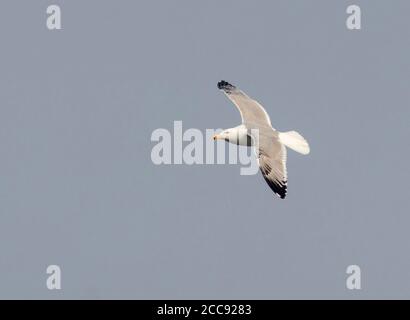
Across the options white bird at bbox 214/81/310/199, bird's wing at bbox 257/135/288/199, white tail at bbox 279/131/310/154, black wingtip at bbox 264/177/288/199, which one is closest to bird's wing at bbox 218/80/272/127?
white bird at bbox 214/81/310/199

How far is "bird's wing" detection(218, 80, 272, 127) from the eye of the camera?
22.2 metres

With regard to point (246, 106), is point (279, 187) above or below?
below

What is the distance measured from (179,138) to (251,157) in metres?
1.56

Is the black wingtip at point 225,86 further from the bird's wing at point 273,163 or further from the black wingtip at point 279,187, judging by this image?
the black wingtip at point 279,187

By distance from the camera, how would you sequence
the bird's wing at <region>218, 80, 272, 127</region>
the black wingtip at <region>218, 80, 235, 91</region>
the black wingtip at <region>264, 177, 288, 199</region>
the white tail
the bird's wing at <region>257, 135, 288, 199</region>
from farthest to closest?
1. the black wingtip at <region>218, 80, 235, 91</region>
2. the bird's wing at <region>218, 80, 272, 127</region>
3. the white tail
4. the bird's wing at <region>257, 135, 288, 199</region>
5. the black wingtip at <region>264, 177, 288, 199</region>

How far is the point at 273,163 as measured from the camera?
20.7 metres

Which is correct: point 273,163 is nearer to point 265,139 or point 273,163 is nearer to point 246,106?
point 265,139

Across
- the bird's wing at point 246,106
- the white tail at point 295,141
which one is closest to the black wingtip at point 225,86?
the bird's wing at point 246,106

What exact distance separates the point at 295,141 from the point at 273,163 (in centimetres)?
72

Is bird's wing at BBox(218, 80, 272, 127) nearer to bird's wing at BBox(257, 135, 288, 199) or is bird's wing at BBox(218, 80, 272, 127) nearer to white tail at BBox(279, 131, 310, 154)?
white tail at BBox(279, 131, 310, 154)

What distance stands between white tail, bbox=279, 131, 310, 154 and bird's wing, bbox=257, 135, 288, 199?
7.0 inches

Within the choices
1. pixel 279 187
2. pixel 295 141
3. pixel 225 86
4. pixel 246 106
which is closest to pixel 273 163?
pixel 279 187

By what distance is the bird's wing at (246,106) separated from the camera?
72.9 feet
